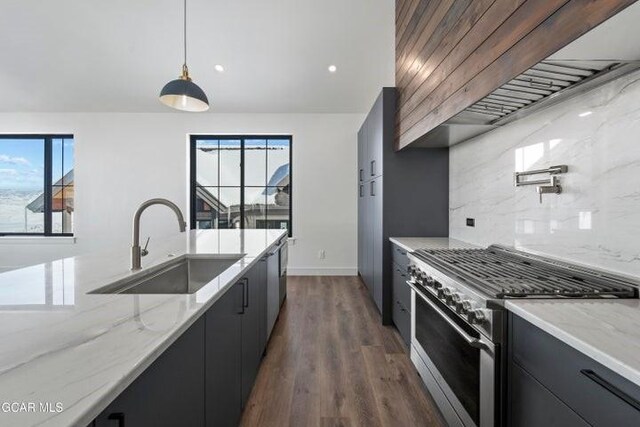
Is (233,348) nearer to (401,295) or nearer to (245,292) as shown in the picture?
(245,292)

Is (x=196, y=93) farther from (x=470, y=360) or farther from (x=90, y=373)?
(x=470, y=360)

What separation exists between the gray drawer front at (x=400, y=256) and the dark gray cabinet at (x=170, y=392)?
68.8 inches

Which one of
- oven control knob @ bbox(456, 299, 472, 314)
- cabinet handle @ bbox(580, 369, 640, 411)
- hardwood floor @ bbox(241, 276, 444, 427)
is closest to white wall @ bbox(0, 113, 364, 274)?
hardwood floor @ bbox(241, 276, 444, 427)

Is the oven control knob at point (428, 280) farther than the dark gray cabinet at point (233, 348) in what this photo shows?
Yes

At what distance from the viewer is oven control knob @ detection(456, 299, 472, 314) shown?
50.9 inches

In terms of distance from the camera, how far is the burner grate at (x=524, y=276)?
44.5 inches

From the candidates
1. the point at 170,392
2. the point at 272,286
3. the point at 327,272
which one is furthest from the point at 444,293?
the point at 327,272

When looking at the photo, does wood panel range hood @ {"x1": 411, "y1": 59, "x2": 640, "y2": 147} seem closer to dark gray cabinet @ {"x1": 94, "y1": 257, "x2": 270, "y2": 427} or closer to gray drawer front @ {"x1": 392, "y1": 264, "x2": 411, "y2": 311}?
gray drawer front @ {"x1": 392, "y1": 264, "x2": 411, "y2": 311}

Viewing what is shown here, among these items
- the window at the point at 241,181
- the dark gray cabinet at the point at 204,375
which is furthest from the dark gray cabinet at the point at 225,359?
the window at the point at 241,181

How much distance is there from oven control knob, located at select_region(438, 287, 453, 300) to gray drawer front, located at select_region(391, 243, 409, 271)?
0.80 metres

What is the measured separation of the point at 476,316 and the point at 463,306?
0.36 ft

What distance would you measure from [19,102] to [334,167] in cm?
504

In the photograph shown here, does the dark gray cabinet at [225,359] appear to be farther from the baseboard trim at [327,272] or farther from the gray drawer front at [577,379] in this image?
the baseboard trim at [327,272]

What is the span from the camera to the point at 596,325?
2.85 feet
